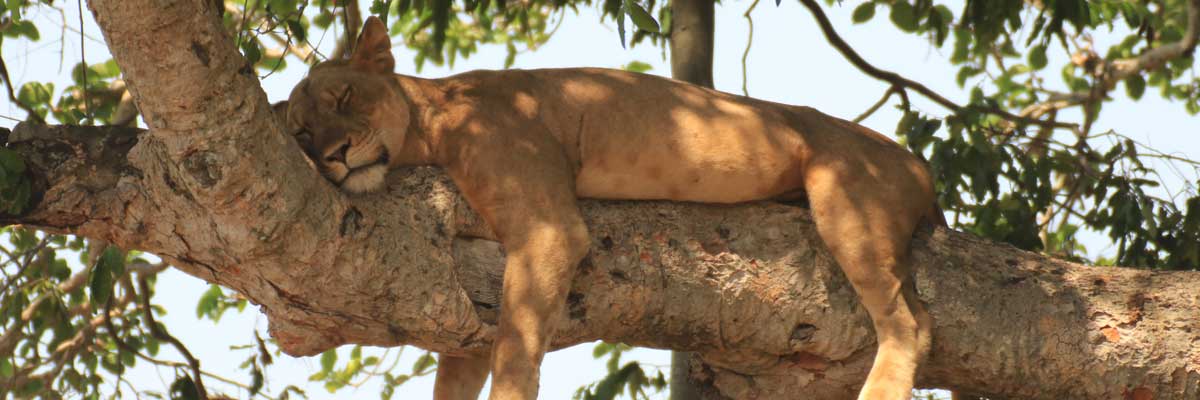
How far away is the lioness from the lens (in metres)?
3.96

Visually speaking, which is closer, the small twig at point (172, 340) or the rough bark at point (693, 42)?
the small twig at point (172, 340)

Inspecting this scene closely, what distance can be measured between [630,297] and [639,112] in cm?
67

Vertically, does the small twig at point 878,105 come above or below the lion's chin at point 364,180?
above

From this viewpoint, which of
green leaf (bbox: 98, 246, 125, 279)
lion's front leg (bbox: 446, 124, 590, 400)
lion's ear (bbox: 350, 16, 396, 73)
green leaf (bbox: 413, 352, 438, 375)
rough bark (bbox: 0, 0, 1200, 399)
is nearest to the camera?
rough bark (bbox: 0, 0, 1200, 399)

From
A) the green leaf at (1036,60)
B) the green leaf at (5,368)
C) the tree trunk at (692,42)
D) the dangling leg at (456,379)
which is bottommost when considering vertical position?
the dangling leg at (456,379)

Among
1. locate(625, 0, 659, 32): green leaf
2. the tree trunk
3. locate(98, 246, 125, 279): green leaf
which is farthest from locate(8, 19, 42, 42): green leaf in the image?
locate(625, 0, 659, 32): green leaf

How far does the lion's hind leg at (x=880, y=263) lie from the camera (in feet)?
13.7

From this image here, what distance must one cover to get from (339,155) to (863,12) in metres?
3.90

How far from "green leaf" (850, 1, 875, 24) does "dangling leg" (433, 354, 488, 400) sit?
3.31 meters

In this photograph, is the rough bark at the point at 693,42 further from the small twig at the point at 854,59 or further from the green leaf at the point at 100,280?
the green leaf at the point at 100,280

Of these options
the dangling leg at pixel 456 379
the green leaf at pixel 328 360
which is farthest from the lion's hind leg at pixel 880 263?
the green leaf at pixel 328 360

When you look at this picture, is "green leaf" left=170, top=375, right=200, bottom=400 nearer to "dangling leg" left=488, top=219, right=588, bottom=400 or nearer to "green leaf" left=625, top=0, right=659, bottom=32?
"dangling leg" left=488, top=219, right=588, bottom=400

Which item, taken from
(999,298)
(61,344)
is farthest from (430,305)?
(61,344)

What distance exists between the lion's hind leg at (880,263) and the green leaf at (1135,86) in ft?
14.3
